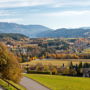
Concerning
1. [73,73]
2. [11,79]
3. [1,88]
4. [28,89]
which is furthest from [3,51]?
[73,73]

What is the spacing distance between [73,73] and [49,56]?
79.7m

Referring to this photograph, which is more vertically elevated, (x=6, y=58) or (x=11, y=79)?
(x=6, y=58)

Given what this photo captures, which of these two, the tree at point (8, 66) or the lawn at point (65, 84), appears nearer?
the tree at point (8, 66)

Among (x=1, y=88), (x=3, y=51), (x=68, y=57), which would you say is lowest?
(x=68, y=57)

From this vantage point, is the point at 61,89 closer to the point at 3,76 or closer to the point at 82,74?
the point at 3,76

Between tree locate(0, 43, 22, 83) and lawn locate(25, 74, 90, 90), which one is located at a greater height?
tree locate(0, 43, 22, 83)

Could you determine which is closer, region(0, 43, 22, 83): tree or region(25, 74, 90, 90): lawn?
region(0, 43, 22, 83): tree

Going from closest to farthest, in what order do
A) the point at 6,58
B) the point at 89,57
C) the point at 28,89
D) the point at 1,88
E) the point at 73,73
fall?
the point at 1,88 → the point at 28,89 → the point at 6,58 → the point at 73,73 → the point at 89,57

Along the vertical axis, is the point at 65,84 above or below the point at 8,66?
below

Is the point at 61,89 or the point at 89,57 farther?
the point at 89,57

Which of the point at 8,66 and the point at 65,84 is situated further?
the point at 65,84

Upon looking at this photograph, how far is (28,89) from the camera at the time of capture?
99.0ft

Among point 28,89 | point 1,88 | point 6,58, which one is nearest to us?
point 1,88

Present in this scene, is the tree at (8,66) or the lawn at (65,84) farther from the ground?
the tree at (8,66)
